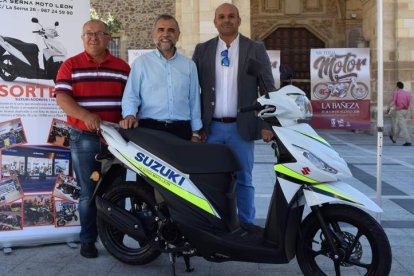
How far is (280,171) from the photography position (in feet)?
10.5

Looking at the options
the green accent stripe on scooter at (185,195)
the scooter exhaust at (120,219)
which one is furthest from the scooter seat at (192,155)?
the scooter exhaust at (120,219)

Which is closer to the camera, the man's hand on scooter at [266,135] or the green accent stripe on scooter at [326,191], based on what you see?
the green accent stripe on scooter at [326,191]

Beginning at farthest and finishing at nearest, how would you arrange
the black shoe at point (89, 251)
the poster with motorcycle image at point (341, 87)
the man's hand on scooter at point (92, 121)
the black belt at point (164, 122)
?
1. the poster with motorcycle image at point (341, 87)
2. the black shoe at point (89, 251)
3. the black belt at point (164, 122)
4. the man's hand on scooter at point (92, 121)

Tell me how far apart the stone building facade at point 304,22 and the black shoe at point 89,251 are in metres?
10.4

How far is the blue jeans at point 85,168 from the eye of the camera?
13.2ft

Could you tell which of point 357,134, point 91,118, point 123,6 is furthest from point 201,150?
point 123,6

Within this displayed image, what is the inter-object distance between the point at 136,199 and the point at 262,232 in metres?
0.96

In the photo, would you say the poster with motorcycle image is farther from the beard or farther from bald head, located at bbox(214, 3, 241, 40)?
the beard

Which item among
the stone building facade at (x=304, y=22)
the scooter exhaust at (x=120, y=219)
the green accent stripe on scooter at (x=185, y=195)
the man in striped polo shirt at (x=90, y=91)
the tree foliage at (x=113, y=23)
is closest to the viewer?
the green accent stripe on scooter at (x=185, y=195)

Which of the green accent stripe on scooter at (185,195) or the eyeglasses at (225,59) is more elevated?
the eyeglasses at (225,59)

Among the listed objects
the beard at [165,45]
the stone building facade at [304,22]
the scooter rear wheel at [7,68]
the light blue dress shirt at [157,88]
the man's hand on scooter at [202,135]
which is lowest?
the man's hand on scooter at [202,135]

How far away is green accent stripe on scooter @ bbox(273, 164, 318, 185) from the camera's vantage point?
3082mm

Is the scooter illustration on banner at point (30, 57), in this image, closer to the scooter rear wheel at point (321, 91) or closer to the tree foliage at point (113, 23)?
the scooter rear wheel at point (321, 91)

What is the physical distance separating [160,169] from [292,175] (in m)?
0.86
